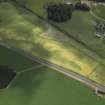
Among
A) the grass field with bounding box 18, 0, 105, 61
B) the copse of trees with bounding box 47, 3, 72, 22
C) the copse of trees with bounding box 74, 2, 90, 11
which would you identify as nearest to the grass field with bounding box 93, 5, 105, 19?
the grass field with bounding box 18, 0, 105, 61

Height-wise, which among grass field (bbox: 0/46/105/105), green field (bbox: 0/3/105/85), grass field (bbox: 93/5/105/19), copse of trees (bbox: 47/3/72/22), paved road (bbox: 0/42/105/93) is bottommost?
grass field (bbox: 0/46/105/105)

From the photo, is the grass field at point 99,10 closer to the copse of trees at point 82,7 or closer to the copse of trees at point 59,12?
the copse of trees at point 82,7

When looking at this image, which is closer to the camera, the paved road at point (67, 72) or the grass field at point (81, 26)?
the paved road at point (67, 72)

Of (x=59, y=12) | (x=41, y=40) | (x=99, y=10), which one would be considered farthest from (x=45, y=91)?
(x=99, y=10)

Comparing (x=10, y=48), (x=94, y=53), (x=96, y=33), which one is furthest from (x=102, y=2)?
(x=10, y=48)

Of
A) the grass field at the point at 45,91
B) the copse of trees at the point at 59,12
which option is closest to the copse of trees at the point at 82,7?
the copse of trees at the point at 59,12

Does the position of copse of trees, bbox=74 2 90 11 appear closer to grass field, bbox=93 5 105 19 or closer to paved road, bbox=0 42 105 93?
grass field, bbox=93 5 105 19
